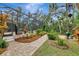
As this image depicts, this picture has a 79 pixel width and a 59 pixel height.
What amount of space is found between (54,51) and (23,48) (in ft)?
0.75

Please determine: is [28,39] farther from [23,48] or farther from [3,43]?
[3,43]

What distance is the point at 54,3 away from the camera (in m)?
1.45

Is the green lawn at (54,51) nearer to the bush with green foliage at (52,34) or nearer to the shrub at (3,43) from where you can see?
the bush with green foliage at (52,34)

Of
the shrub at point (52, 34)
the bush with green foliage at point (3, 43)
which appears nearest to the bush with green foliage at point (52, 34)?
the shrub at point (52, 34)

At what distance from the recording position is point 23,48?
1.43m

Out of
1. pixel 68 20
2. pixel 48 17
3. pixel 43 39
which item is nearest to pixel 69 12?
pixel 68 20

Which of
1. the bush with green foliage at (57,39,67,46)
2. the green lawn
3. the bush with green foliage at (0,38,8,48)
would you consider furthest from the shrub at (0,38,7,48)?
the bush with green foliage at (57,39,67,46)

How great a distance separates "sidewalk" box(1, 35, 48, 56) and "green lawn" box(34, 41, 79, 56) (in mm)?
33

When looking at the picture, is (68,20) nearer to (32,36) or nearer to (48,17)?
(48,17)

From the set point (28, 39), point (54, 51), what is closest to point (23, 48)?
point (28, 39)

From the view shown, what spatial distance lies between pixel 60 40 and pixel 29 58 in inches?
10.5

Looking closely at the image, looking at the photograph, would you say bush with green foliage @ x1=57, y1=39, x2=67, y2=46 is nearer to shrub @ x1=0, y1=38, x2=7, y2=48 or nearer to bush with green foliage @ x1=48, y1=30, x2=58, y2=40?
bush with green foliage @ x1=48, y1=30, x2=58, y2=40

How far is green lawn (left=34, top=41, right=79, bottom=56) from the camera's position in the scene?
142 cm

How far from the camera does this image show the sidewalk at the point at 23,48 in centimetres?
142
